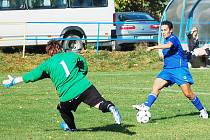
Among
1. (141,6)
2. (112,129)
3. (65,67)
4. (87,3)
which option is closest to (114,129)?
(112,129)

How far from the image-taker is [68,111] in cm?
989

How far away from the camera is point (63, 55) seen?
383 inches

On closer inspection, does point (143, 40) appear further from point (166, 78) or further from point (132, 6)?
point (166, 78)

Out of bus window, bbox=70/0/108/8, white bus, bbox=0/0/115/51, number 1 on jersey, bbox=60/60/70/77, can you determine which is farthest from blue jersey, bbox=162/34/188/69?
bus window, bbox=70/0/108/8

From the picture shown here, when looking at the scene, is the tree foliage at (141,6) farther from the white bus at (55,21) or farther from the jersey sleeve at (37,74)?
the jersey sleeve at (37,74)

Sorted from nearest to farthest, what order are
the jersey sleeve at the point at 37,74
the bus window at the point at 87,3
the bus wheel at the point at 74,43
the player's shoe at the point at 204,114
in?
the jersey sleeve at the point at 37,74 < the player's shoe at the point at 204,114 < the bus wheel at the point at 74,43 < the bus window at the point at 87,3

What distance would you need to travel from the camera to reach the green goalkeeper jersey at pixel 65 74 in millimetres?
9633

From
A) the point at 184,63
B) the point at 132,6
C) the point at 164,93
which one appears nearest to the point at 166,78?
the point at 184,63

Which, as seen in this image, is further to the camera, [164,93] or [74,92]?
[164,93]

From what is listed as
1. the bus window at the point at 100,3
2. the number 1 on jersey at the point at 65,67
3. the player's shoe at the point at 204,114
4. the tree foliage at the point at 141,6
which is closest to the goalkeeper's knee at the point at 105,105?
the number 1 on jersey at the point at 65,67

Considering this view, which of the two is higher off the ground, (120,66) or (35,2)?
(35,2)

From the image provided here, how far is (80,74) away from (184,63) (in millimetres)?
2397

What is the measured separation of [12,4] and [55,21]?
2019 millimetres

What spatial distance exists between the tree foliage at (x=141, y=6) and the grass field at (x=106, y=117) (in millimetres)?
25479
